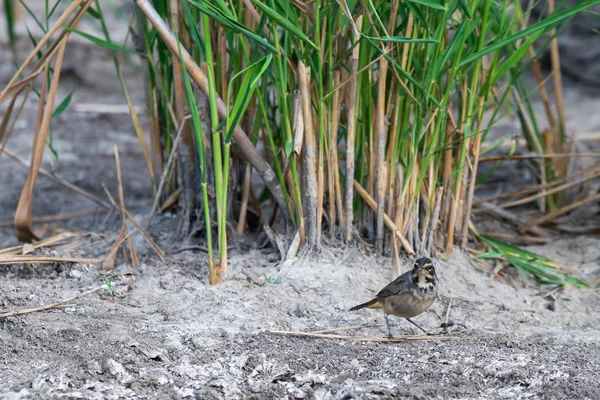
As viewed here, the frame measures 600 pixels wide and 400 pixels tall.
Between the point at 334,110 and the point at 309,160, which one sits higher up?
the point at 334,110

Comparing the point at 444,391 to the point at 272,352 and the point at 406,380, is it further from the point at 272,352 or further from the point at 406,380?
the point at 272,352

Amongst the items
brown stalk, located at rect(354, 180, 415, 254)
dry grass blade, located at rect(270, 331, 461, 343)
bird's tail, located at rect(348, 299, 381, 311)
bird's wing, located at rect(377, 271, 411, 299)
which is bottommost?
dry grass blade, located at rect(270, 331, 461, 343)

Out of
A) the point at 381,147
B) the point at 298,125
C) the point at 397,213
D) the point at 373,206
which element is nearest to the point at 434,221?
the point at 397,213

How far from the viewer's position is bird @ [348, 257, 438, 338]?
3.34 metres

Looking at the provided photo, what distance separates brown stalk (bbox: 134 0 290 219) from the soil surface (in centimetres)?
33

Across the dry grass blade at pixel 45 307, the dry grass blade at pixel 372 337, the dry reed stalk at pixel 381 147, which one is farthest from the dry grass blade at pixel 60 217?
the dry grass blade at pixel 372 337

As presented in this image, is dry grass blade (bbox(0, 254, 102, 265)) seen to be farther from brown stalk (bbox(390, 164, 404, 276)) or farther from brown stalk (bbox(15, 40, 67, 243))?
brown stalk (bbox(390, 164, 404, 276))

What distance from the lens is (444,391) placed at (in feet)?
9.57

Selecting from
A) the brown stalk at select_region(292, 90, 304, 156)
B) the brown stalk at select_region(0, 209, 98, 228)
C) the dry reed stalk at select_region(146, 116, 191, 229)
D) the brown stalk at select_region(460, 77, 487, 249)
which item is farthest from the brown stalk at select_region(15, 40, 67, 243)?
the brown stalk at select_region(460, 77, 487, 249)

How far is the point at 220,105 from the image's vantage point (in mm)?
3627

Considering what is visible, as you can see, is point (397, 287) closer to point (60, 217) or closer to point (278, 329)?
point (278, 329)

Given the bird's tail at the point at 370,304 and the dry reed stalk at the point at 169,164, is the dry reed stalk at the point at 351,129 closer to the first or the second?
the bird's tail at the point at 370,304

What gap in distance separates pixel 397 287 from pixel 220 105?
1.07 meters

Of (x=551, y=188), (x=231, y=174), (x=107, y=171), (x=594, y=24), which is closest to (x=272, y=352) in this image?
(x=231, y=174)
